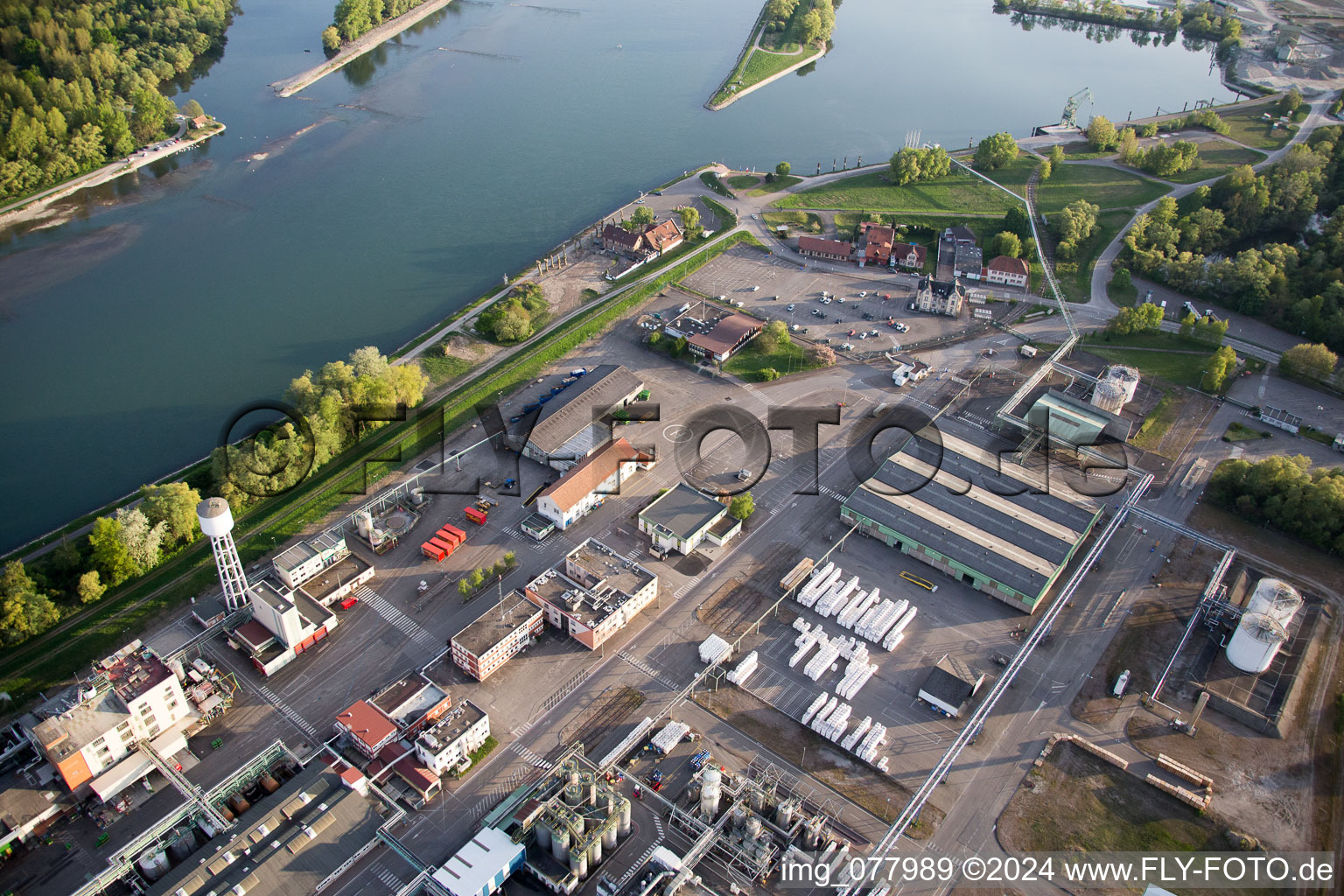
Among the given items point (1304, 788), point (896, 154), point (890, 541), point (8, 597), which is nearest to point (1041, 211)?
point (896, 154)

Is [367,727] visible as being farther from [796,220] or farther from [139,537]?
[796,220]

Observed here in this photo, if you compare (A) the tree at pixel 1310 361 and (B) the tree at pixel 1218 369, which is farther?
(A) the tree at pixel 1310 361

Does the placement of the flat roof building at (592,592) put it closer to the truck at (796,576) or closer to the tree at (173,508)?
the truck at (796,576)

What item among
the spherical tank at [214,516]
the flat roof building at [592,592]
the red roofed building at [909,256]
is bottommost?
the flat roof building at [592,592]

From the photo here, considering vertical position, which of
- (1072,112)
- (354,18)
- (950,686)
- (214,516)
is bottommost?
(950,686)

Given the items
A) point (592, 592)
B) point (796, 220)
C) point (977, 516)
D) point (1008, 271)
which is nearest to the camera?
point (592, 592)

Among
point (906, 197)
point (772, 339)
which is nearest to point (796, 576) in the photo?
point (772, 339)

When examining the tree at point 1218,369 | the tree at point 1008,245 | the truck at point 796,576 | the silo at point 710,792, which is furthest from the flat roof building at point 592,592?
the tree at point 1008,245
